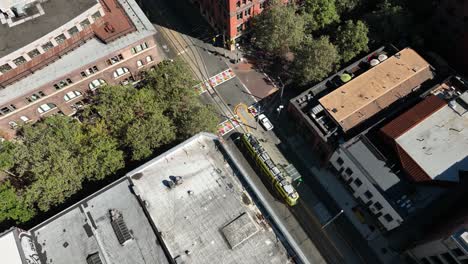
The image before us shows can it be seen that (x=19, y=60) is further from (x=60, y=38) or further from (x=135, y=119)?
(x=135, y=119)

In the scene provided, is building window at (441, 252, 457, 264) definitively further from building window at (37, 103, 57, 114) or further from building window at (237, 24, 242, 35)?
building window at (37, 103, 57, 114)

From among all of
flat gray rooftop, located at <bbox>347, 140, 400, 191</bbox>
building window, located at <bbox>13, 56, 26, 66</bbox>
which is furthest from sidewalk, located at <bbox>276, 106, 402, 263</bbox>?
building window, located at <bbox>13, 56, 26, 66</bbox>

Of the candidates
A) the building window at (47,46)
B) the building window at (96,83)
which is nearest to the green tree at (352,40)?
the building window at (96,83)

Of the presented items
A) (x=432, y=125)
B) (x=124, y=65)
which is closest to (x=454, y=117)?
(x=432, y=125)

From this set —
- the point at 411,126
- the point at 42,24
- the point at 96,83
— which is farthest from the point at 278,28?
the point at 42,24

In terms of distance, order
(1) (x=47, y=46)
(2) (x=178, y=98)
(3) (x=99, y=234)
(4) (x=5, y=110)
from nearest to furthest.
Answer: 1. (3) (x=99, y=234)
2. (4) (x=5, y=110)
3. (1) (x=47, y=46)
4. (2) (x=178, y=98)
